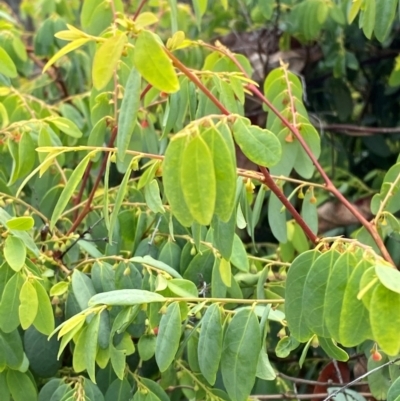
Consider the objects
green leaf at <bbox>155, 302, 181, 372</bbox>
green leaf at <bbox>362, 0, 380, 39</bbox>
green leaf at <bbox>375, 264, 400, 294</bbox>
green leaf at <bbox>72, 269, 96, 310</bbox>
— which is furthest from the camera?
green leaf at <bbox>362, 0, 380, 39</bbox>

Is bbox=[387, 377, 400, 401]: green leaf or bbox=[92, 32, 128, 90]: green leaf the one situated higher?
bbox=[92, 32, 128, 90]: green leaf

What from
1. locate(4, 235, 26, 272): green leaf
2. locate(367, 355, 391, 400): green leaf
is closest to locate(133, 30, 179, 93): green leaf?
locate(4, 235, 26, 272): green leaf

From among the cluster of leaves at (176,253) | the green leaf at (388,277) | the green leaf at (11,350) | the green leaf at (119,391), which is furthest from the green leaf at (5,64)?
the green leaf at (388,277)

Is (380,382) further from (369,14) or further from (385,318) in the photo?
(369,14)

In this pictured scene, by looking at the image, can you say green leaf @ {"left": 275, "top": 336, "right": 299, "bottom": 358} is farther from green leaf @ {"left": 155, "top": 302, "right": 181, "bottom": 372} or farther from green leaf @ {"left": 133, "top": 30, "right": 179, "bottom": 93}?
green leaf @ {"left": 133, "top": 30, "right": 179, "bottom": 93}

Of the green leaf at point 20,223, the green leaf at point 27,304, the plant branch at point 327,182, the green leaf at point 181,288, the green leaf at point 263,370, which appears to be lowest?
the green leaf at point 263,370

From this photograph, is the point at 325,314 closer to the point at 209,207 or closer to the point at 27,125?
the point at 209,207

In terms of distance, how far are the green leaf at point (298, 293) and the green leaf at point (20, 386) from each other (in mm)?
504

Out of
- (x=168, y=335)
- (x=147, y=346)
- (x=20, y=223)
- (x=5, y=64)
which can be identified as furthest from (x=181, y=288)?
(x=5, y=64)

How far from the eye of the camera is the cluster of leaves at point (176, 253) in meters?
0.76

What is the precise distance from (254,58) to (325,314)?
5.40ft

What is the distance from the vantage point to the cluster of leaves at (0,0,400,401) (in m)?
0.76

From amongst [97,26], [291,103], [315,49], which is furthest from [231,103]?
[315,49]

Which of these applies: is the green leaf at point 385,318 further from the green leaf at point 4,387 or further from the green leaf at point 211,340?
the green leaf at point 4,387
